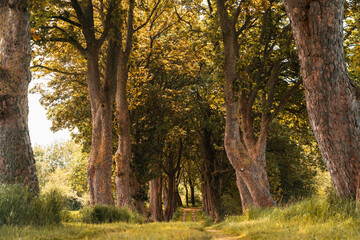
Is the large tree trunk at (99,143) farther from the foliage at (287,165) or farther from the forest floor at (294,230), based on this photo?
the foliage at (287,165)

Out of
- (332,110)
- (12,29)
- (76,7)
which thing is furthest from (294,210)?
(76,7)

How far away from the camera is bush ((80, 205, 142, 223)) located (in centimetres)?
934

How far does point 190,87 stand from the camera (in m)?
21.8

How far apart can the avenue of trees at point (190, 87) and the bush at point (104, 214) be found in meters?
0.77

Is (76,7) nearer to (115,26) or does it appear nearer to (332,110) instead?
(115,26)

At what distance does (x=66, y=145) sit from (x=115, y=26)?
79008 mm

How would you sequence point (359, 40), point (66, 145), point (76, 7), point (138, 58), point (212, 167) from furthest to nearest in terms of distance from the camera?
point (66, 145)
point (212, 167)
point (138, 58)
point (359, 40)
point (76, 7)

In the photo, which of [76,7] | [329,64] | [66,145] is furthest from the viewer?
[66,145]

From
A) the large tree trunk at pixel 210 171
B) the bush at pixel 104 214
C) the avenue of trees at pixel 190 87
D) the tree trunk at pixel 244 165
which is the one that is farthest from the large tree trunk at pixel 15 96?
the large tree trunk at pixel 210 171

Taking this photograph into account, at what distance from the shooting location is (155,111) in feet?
69.1

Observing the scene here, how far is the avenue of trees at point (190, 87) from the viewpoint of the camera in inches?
239

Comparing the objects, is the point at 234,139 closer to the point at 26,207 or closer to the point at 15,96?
the point at 15,96

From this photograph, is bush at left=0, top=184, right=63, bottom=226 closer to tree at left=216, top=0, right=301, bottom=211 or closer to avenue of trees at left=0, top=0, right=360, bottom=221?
avenue of trees at left=0, top=0, right=360, bottom=221

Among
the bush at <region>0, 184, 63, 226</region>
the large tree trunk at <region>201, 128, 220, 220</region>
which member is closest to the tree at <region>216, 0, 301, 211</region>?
the bush at <region>0, 184, 63, 226</region>
